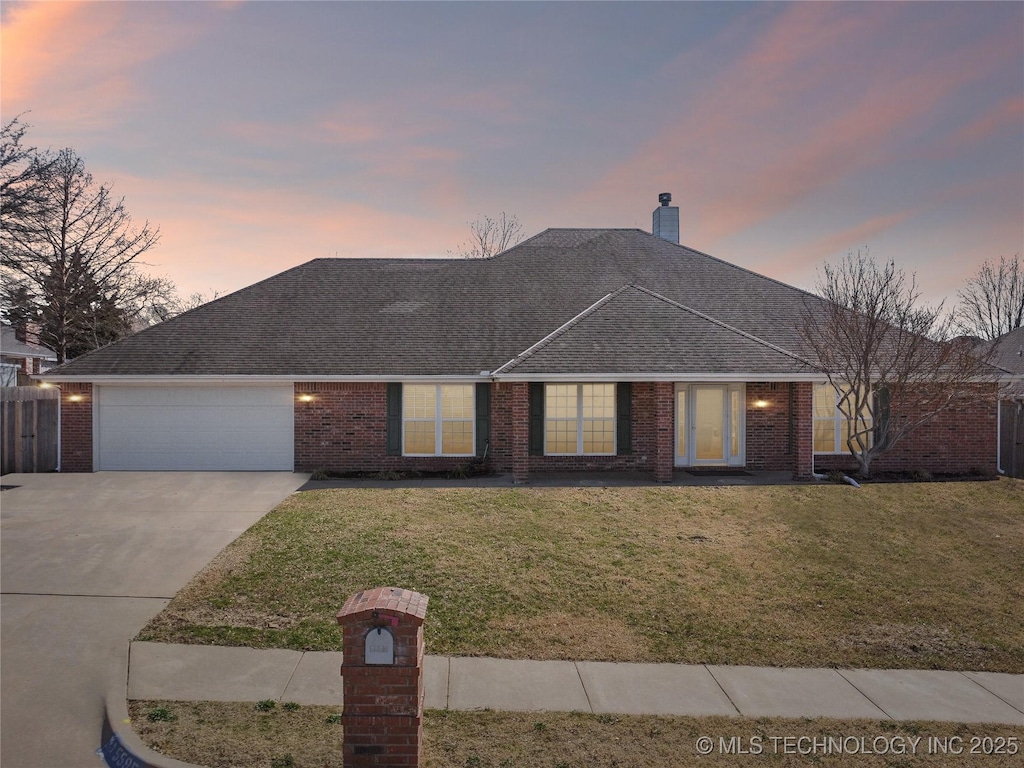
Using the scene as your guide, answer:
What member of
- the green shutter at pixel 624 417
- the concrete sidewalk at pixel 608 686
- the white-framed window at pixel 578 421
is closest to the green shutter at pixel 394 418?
the white-framed window at pixel 578 421

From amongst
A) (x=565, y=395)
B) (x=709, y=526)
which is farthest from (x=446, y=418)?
(x=709, y=526)

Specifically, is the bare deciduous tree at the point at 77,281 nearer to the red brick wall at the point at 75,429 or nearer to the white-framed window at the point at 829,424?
the red brick wall at the point at 75,429

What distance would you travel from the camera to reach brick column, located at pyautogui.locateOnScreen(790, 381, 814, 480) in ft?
45.4

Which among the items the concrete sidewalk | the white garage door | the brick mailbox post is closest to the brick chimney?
the white garage door

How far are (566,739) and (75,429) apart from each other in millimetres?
15598

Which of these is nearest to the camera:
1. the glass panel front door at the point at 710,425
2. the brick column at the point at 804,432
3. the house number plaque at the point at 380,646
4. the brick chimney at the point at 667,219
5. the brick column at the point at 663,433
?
the house number plaque at the point at 380,646

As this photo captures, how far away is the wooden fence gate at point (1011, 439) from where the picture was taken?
14.9 metres

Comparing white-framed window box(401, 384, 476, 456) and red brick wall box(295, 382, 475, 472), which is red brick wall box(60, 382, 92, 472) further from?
white-framed window box(401, 384, 476, 456)

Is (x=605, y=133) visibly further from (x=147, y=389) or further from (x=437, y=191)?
(x=147, y=389)

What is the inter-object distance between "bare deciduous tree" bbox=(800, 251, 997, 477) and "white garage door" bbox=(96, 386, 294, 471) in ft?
45.0

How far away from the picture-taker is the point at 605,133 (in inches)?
674

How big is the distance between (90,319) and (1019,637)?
114 ft

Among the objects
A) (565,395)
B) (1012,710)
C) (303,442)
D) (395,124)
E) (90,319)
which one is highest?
(395,124)

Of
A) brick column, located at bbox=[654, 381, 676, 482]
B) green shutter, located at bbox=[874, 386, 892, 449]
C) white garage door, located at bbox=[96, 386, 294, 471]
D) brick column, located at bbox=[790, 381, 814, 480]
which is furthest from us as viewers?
white garage door, located at bbox=[96, 386, 294, 471]
